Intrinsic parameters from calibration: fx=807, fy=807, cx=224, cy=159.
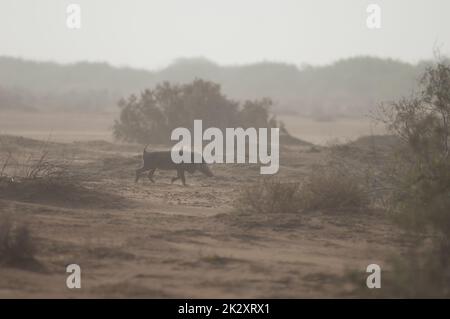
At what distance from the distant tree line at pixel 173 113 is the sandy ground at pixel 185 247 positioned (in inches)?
413

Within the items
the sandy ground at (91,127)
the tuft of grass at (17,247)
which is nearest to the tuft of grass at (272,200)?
the tuft of grass at (17,247)

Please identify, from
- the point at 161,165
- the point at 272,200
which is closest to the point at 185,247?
the point at 272,200

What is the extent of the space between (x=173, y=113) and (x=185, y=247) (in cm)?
1563

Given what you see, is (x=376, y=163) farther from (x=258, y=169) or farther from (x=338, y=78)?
(x=338, y=78)

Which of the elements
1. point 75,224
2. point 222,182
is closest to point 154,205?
point 75,224

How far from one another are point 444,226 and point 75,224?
190 inches

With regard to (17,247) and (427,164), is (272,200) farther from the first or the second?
(17,247)

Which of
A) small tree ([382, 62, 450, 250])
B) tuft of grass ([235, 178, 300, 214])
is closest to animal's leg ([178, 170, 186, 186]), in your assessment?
tuft of grass ([235, 178, 300, 214])

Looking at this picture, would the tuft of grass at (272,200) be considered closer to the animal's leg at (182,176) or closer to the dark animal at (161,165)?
the animal's leg at (182,176)

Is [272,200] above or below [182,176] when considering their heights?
below

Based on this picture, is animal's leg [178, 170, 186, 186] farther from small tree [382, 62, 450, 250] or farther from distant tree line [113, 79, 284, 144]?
distant tree line [113, 79, 284, 144]

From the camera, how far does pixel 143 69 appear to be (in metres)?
73.7

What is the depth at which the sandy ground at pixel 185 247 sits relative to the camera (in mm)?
8180

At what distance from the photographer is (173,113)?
25.2 meters
